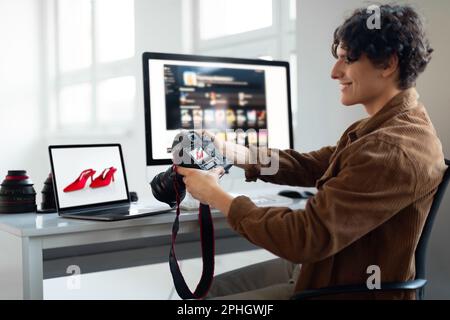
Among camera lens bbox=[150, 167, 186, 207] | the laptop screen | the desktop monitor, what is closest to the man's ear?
camera lens bbox=[150, 167, 186, 207]

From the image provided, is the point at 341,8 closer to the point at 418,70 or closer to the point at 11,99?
the point at 418,70

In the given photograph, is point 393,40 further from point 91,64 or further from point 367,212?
point 91,64

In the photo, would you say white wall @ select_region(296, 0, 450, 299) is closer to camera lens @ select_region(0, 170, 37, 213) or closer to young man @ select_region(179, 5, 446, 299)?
young man @ select_region(179, 5, 446, 299)

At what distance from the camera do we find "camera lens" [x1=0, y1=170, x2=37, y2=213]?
148 cm

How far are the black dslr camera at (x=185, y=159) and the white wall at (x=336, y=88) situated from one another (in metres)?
0.66

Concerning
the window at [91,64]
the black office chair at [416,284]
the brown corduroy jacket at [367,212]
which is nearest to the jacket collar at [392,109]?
the brown corduroy jacket at [367,212]

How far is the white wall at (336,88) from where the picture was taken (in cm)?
155

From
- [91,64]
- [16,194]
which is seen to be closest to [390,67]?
[16,194]

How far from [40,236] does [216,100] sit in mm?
713

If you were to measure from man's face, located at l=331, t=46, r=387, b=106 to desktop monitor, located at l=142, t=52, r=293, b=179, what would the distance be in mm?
555

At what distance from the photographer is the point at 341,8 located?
1.90 metres

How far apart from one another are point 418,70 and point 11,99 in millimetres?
3846
